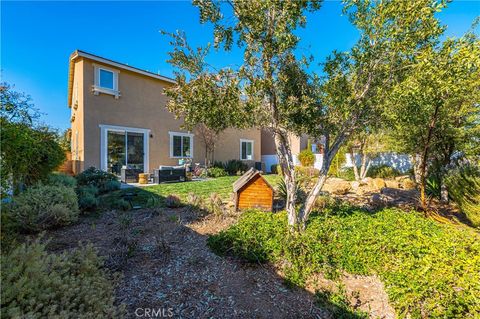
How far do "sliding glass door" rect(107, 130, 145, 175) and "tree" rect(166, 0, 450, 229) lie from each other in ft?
33.5

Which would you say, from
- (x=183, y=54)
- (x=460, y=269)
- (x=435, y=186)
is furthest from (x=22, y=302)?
(x=435, y=186)

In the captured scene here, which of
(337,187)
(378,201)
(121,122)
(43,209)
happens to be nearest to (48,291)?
(43,209)

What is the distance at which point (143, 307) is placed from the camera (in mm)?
2662

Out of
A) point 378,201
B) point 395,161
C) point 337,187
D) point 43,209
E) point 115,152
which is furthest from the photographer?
point 395,161

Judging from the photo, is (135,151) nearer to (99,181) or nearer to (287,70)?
(99,181)

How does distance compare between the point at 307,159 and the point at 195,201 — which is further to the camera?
the point at 307,159

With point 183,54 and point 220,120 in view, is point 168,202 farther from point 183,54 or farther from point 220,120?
point 183,54

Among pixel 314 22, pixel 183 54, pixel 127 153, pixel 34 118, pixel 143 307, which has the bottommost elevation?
pixel 143 307

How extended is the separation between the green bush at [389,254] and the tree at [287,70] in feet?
1.92

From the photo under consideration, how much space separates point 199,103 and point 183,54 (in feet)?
2.93

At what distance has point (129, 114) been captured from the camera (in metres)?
13.2

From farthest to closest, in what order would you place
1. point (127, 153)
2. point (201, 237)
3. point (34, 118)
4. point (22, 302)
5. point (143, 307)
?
point (127, 153) → point (34, 118) → point (201, 237) → point (143, 307) → point (22, 302)

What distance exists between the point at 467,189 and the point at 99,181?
11807mm

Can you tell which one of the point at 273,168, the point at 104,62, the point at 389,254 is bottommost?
the point at 389,254
